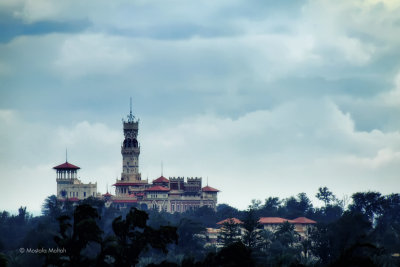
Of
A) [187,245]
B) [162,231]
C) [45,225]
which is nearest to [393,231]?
[187,245]

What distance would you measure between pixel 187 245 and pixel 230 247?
456 feet

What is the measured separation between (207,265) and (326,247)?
98.8m

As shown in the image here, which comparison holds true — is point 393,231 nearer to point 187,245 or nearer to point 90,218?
point 187,245

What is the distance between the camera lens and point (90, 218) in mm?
57625

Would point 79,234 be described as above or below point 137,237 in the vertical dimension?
above

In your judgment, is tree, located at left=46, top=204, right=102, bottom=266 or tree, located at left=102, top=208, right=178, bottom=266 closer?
tree, located at left=46, top=204, right=102, bottom=266

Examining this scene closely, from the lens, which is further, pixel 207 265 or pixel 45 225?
pixel 45 225

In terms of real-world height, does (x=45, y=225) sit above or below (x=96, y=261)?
above

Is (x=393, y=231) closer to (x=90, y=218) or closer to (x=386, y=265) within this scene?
(x=386, y=265)

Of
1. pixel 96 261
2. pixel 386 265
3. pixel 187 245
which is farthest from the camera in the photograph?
pixel 187 245

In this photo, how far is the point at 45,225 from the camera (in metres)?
198

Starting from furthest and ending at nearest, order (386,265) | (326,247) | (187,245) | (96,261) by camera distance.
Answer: (187,245) → (326,247) → (386,265) → (96,261)

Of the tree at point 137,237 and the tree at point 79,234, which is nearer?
the tree at point 79,234

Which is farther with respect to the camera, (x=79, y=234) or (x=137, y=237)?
(x=137, y=237)
